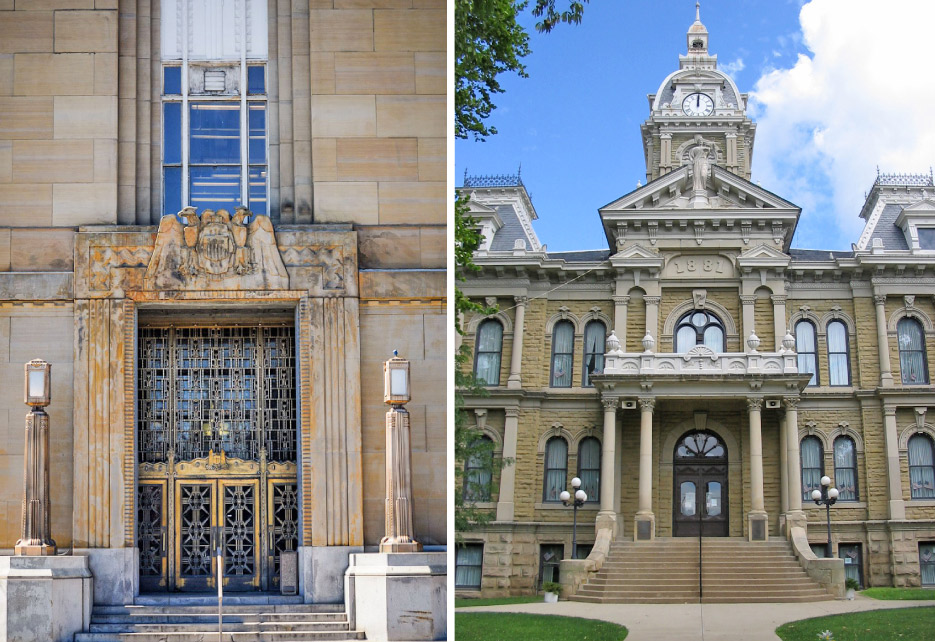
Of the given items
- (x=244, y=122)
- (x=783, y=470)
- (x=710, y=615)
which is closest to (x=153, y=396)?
(x=244, y=122)

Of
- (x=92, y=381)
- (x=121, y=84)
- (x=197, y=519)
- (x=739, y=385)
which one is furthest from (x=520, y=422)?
(x=121, y=84)

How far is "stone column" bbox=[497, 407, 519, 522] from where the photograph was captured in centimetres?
1405

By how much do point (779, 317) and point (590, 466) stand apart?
8.96 ft

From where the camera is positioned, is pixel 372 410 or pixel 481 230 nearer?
pixel 372 410

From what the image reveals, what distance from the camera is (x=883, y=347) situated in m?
13.7

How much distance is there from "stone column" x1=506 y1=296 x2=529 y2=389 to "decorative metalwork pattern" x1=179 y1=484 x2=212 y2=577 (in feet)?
11.9

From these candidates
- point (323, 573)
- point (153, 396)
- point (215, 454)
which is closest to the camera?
point (323, 573)

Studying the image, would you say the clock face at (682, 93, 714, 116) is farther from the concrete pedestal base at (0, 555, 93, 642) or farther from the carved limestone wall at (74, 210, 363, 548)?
the concrete pedestal base at (0, 555, 93, 642)

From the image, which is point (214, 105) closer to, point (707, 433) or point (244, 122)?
point (244, 122)

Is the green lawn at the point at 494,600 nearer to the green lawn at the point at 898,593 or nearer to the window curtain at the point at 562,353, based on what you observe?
the window curtain at the point at 562,353

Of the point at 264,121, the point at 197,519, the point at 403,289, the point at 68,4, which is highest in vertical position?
the point at 68,4

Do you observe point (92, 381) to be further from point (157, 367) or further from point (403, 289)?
point (403, 289)

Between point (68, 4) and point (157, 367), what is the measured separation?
416cm

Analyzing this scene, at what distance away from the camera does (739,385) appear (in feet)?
46.1
